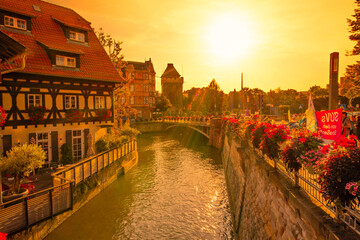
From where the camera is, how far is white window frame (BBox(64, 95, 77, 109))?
18.0 meters

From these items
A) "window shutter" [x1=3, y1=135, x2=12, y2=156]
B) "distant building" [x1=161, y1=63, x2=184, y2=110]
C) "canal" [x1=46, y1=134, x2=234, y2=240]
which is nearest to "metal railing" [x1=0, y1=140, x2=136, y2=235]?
"canal" [x1=46, y1=134, x2=234, y2=240]

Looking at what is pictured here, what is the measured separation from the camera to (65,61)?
1805 centimetres

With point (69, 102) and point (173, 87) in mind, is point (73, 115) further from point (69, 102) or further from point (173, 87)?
point (173, 87)

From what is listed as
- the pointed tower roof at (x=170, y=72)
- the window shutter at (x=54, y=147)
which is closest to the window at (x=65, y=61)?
the window shutter at (x=54, y=147)

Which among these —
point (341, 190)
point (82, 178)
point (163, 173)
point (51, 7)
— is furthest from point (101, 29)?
point (341, 190)

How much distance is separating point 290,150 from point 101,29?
27480 millimetres

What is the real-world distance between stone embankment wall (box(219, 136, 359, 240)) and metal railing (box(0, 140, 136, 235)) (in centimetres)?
809

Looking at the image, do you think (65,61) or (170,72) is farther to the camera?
(170,72)

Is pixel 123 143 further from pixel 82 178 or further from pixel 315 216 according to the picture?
pixel 315 216

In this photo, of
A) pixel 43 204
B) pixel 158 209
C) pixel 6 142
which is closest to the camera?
pixel 43 204

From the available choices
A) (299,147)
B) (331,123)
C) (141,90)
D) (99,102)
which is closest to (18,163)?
(99,102)

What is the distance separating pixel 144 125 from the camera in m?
58.9

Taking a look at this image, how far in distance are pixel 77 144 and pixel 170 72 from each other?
76.3 metres

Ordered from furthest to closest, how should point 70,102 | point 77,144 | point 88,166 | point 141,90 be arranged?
point 141,90
point 77,144
point 70,102
point 88,166
